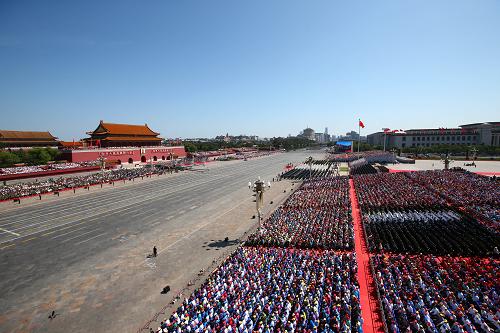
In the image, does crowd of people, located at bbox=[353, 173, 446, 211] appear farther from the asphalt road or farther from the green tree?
the green tree

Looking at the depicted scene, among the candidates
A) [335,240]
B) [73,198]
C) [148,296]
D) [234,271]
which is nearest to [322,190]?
[335,240]

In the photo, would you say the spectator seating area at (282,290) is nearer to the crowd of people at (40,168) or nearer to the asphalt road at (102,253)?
the asphalt road at (102,253)

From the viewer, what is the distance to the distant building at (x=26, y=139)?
76381 mm

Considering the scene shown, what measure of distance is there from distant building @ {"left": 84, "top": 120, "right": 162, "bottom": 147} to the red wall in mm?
3096

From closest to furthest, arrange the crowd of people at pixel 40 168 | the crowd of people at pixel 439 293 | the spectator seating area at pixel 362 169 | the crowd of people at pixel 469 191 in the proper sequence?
the crowd of people at pixel 439 293
the crowd of people at pixel 469 191
the crowd of people at pixel 40 168
the spectator seating area at pixel 362 169

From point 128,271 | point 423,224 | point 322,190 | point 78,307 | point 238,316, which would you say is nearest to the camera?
point 238,316

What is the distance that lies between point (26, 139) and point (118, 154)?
27628 mm

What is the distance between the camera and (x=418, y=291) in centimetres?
1378

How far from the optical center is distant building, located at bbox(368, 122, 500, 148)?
11044cm

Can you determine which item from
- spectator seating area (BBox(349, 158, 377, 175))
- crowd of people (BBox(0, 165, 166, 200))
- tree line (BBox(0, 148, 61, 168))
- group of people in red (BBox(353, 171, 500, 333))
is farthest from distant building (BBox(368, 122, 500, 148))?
tree line (BBox(0, 148, 61, 168))

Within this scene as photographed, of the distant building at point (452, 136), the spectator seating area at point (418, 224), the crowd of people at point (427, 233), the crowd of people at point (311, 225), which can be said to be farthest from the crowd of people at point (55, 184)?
the distant building at point (452, 136)

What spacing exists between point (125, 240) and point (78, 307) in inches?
397

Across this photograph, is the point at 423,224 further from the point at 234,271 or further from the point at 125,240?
the point at 125,240

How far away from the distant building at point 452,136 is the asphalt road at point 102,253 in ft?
322
